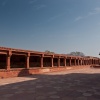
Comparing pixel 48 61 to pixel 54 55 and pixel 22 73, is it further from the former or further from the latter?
pixel 22 73

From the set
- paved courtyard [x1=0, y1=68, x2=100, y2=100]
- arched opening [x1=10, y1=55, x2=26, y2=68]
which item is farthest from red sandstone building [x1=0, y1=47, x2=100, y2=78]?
paved courtyard [x1=0, y1=68, x2=100, y2=100]

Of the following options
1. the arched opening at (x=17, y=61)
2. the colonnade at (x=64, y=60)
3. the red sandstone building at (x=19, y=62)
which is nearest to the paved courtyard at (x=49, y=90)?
the red sandstone building at (x=19, y=62)

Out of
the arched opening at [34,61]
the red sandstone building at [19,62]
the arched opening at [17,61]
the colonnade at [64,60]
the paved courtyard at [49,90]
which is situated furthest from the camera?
the arched opening at [34,61]

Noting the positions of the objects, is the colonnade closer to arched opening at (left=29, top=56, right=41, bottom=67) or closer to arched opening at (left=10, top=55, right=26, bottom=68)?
arched opening at (left=29, top=56, right=41, bottom=67)

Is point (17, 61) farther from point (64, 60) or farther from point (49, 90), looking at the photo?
point (49, 90)

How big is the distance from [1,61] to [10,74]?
6037mm

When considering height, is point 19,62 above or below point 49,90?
above

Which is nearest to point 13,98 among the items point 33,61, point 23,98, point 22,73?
point 23,98

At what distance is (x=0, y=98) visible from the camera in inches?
344

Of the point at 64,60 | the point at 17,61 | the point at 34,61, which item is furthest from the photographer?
the point at 64,60

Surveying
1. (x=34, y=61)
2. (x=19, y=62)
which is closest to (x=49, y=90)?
(x=19, y=62)

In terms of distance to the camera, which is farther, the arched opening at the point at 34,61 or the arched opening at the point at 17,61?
the arched opening at the point at 34,61

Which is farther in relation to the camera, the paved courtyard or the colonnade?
the colonnade

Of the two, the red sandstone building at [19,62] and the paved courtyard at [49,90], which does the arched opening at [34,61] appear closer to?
the red sandstone building at [19,62]
